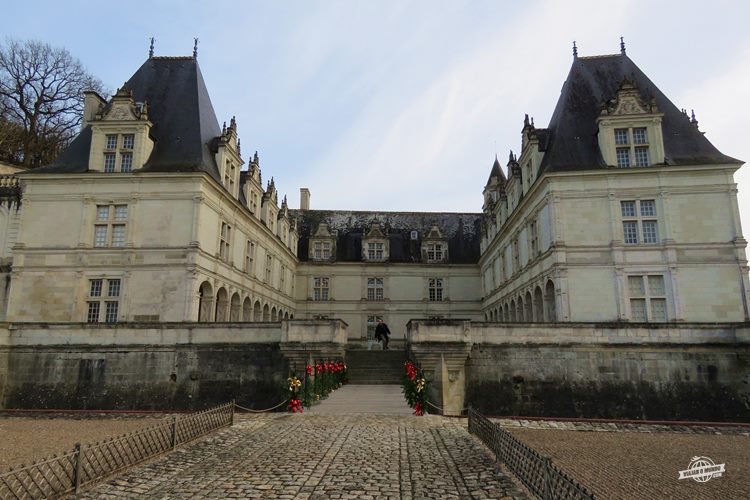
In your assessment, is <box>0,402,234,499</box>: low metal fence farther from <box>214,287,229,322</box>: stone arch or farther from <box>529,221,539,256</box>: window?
<box>529,221,539,256</box>: window

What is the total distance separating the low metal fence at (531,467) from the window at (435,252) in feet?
100.0

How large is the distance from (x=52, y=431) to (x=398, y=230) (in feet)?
108

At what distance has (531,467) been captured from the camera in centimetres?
727

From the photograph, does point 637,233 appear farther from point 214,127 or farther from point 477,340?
point 214,127

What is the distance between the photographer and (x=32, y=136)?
34250mm

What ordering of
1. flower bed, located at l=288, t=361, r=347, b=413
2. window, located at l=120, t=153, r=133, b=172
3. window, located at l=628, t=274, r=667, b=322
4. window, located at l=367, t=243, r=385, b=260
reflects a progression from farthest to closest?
window, located at l=367, t=243, r=385, b=260, window, located at l=120, t=153, r=133, b=172, window, located at l=628, t=274, r=667, b=322, flower bed, located at l=288, t=361, r=347, b=413

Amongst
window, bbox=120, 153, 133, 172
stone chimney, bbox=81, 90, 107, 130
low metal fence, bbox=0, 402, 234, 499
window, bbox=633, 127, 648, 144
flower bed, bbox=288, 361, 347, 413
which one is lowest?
low metal fence, bbox=0, 402, 234, 499

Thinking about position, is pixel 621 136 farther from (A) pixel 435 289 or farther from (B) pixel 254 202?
(B) pixel 254 202

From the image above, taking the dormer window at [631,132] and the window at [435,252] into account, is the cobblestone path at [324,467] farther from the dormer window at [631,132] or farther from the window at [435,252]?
the window at [435,252]

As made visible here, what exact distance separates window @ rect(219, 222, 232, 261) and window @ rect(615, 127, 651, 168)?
19402 mm

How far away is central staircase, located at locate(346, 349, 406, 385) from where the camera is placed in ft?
76.8

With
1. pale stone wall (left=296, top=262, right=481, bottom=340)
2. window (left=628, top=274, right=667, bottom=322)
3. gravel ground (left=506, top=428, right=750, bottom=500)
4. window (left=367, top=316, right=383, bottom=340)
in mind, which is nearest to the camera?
gravel ground (left=506, top=428, right=750, bottom=500)

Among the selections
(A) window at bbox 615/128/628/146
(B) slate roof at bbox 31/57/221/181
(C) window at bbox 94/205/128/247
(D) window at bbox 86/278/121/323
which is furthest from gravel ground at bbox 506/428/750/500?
(C) window at bbox 94/205/128/247

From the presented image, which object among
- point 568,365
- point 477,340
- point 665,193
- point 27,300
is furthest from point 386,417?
point 27,300
